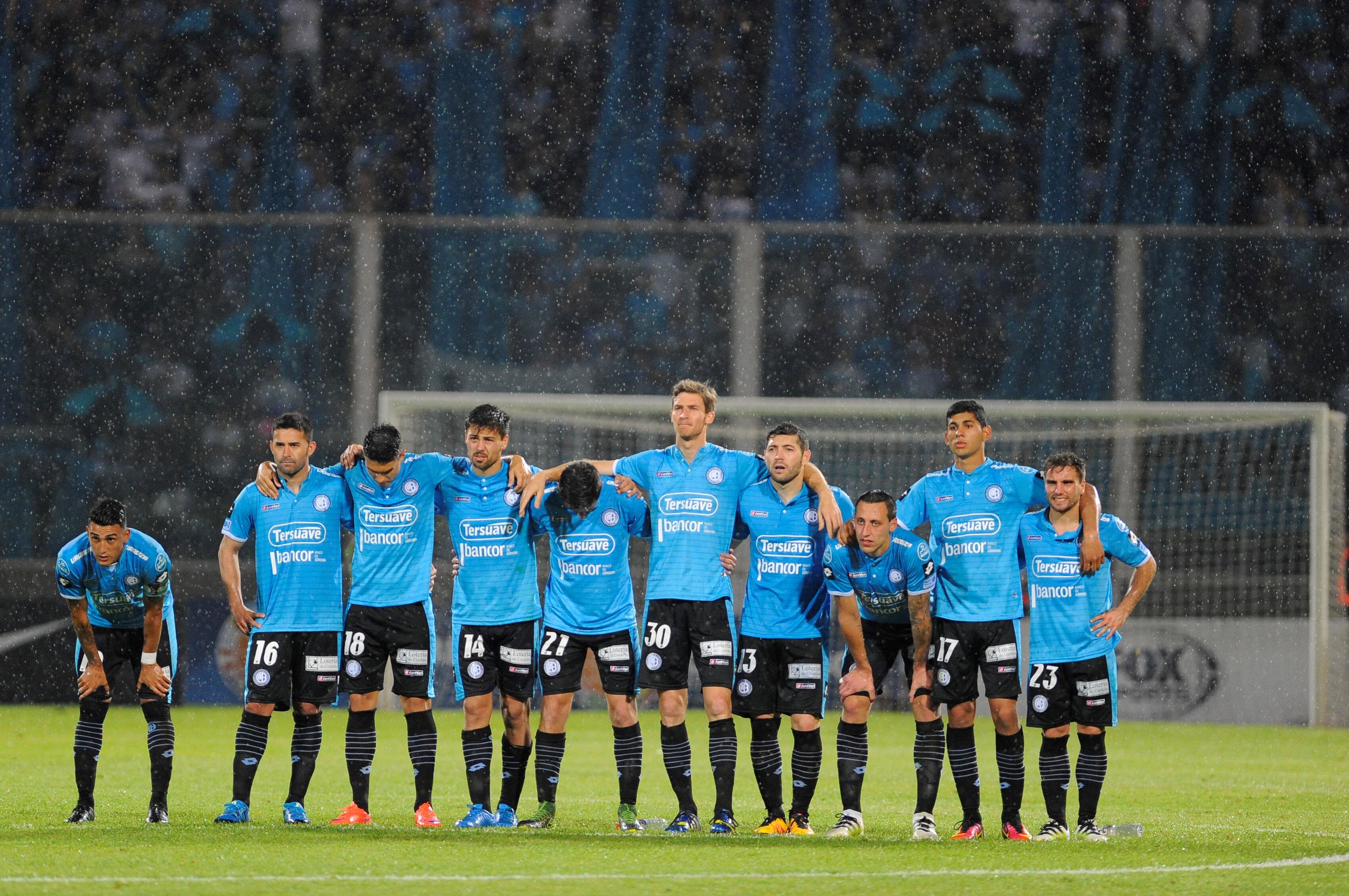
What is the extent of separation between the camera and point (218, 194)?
2392 cm

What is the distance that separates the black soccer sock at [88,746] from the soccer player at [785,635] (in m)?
2.77

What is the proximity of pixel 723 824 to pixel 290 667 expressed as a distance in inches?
76.6

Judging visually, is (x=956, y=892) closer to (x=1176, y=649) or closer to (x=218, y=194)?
(x=1176, y=649)

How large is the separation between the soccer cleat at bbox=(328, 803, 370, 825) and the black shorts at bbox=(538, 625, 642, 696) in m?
0.92

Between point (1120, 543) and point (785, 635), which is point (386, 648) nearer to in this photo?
point (785, 635)

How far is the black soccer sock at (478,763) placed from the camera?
22.3 ft

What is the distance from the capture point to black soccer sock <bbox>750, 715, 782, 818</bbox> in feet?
22.1

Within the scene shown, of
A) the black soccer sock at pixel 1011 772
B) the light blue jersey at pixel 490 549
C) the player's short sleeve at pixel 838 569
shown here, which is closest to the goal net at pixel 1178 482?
the light blue jersey at pixel 490 549

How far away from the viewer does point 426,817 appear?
6.80 meters

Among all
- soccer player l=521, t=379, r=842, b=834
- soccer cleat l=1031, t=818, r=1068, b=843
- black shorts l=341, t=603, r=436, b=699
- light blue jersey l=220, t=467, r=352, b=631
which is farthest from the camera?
light blue jersey l=220, t=467, r=352, b=631

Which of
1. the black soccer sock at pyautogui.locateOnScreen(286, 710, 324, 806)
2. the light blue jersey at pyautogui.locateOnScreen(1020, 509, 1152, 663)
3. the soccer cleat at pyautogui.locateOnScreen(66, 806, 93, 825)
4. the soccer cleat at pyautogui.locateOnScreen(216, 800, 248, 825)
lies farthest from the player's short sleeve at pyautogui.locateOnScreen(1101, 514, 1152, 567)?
the soccer cleat at pyautogui.locateOnScreen(66, 806, 93, 825)

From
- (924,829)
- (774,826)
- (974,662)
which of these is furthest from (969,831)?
(774,826)

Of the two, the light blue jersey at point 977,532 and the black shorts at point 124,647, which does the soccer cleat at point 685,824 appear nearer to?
the light blue jersey at point 977,532

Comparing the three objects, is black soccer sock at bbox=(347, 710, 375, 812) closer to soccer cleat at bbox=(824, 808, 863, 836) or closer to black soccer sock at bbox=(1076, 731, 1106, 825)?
soccer cleat at bbox=(824, 808, 863, 836)
